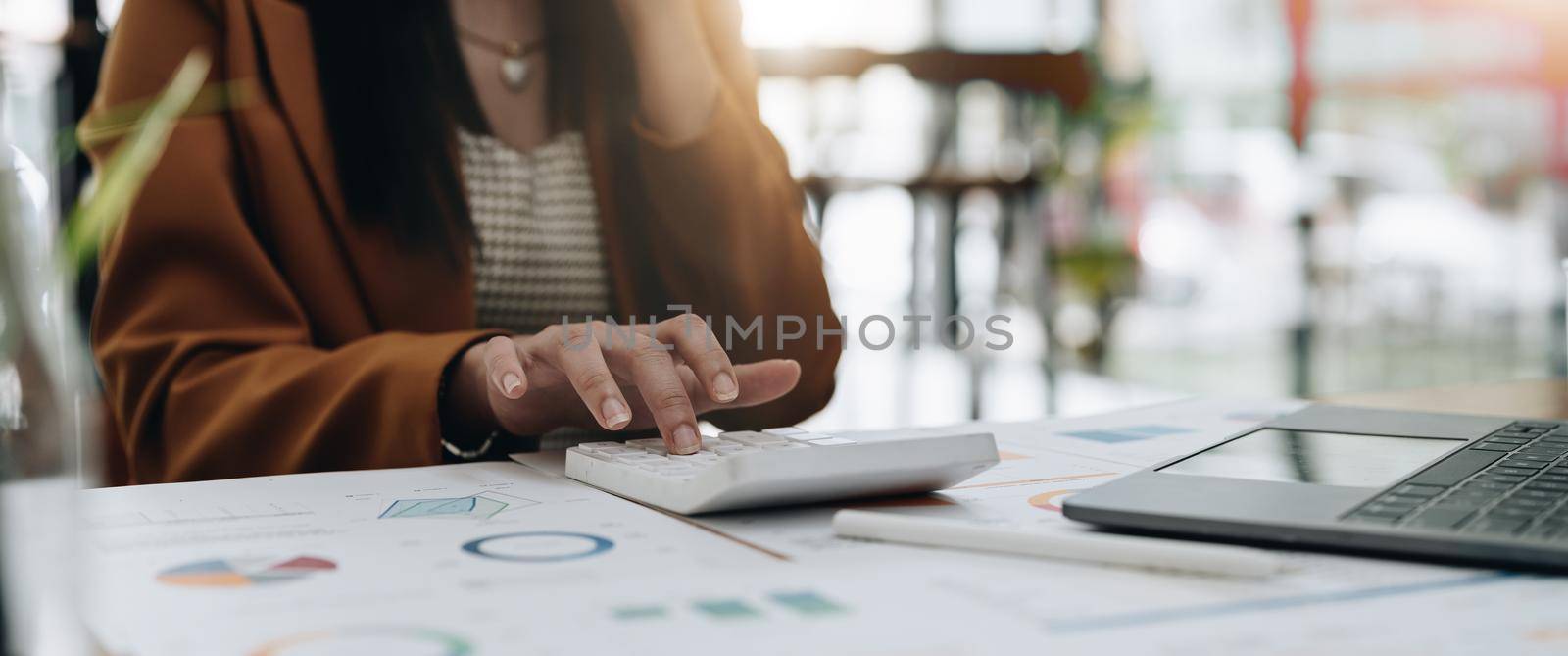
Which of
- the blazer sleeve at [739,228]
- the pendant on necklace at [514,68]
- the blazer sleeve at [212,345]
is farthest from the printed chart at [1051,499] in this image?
the pendant on necklace at [514,68]

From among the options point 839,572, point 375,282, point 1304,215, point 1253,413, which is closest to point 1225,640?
point 839,572

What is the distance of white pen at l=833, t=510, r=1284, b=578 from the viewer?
1.36 feet

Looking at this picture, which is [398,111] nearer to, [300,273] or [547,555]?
[300,273]

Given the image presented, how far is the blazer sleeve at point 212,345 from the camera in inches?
30.5

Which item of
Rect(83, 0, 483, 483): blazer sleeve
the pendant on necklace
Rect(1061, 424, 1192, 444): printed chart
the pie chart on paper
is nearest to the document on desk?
the pie chart on paper

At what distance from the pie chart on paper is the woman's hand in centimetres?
20

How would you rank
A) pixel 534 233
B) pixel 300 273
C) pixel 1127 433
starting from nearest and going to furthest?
pixel 1127 433, pixel 300 273, pixel 534 233

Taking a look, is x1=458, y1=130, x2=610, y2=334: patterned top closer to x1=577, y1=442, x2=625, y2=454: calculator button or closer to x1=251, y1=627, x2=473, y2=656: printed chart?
x1=577, y1=442, x2=625, y2=454: calculator button

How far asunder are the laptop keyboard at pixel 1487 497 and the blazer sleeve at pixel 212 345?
21.1 inches

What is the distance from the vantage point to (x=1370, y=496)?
1.60ft

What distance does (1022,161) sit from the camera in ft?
7.60

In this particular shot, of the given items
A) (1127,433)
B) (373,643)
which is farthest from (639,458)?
(1127,433)

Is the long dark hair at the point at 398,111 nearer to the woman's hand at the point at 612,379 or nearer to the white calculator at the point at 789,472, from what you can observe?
the woman's hand at the point at 612,379

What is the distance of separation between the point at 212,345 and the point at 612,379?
400mm
